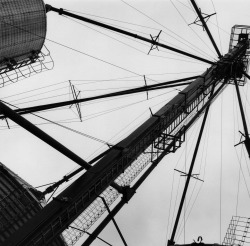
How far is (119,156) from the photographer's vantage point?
8891 mm

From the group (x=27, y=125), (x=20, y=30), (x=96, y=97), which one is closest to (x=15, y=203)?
(x=96, y=97)

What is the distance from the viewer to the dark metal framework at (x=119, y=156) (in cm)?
688

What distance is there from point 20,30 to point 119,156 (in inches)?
468

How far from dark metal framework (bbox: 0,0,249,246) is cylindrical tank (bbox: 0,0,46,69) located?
5.46 meters

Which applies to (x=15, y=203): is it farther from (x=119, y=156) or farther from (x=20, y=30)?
(x=20, y=30)

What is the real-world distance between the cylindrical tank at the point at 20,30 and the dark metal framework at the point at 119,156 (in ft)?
17.9

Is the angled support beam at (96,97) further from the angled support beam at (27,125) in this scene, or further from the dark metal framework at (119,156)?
the angled support beam at (27,125)

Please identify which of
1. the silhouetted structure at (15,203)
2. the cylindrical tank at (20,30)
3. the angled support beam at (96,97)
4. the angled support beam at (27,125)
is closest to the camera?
the angled support beam at (27,125)

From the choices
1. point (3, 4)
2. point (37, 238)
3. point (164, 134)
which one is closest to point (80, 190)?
point (37, 238)

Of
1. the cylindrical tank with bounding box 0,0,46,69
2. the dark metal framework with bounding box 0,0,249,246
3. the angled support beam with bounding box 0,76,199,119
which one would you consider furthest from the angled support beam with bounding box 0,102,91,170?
the cylindrical tank with bounding box 0,0,46,69

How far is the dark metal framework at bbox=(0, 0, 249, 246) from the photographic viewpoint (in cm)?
688

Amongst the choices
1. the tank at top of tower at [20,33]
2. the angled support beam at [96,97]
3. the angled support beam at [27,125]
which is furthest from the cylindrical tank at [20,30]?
the angled support beam at [27,125]

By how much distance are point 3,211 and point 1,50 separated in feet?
25.0

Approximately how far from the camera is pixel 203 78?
13469mm
